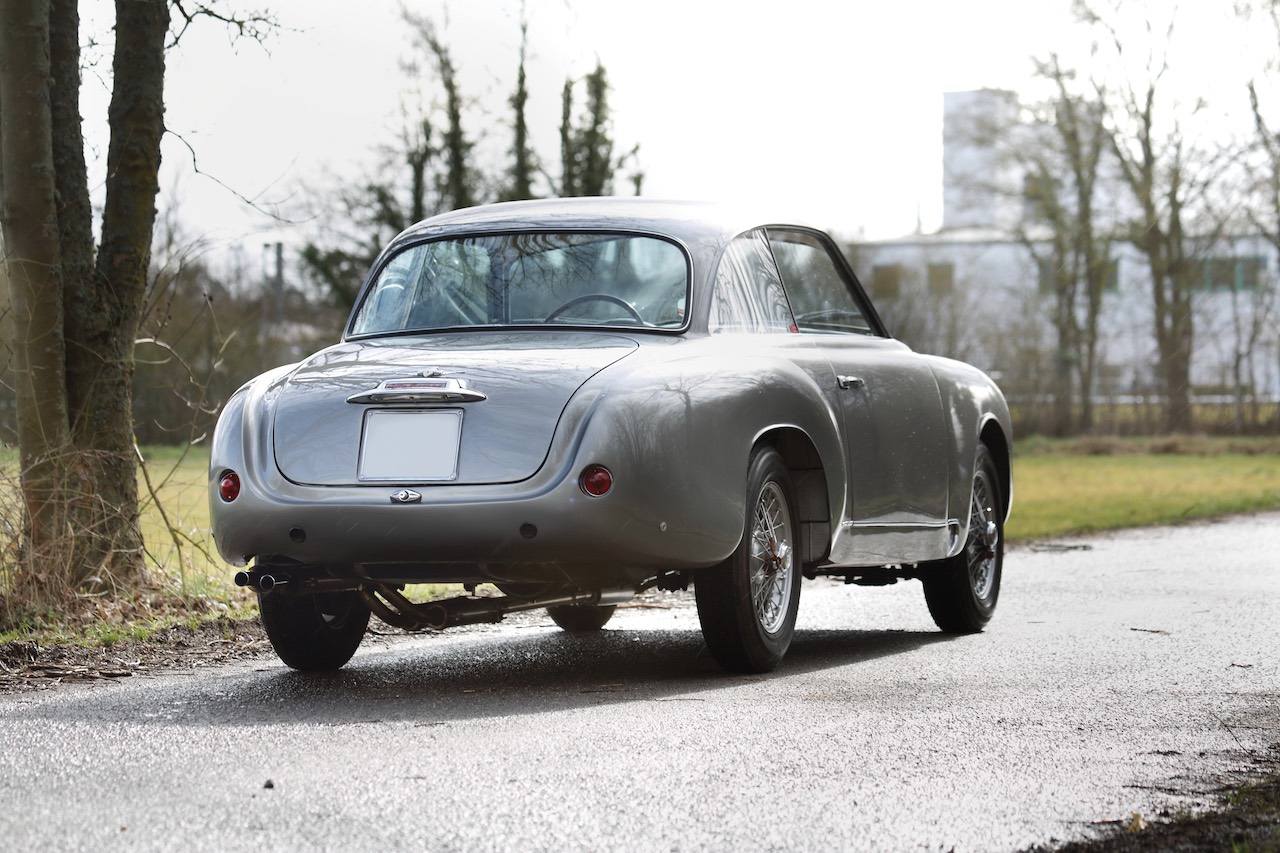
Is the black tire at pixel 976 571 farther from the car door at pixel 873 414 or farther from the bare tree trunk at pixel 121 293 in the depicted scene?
the bare tree trunk at pixel 121 293

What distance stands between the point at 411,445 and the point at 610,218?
5.12 ft

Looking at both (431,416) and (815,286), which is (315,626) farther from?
(815,286)

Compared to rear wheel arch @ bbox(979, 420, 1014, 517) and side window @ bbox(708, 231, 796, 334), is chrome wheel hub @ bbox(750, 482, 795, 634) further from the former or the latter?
rear wheel arch @ bbox(979, 420, 1014, 517)

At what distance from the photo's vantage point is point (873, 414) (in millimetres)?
7477

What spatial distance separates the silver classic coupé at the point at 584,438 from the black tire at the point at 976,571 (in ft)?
1.32

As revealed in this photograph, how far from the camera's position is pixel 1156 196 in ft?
132

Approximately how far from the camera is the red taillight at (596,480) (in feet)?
19.0

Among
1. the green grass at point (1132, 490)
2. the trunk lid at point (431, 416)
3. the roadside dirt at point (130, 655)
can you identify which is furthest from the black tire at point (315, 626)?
the green grass at point (1132, 490)

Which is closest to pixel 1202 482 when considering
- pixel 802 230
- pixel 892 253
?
pixel 802 230

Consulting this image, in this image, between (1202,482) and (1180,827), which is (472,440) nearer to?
(1180,827)

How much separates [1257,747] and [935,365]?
3.16 metres

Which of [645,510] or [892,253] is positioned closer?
[645,510]

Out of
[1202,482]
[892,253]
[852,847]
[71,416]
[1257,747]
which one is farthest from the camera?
[892,253]

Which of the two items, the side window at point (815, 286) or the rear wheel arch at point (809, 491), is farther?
the side window at point (815, 286)
